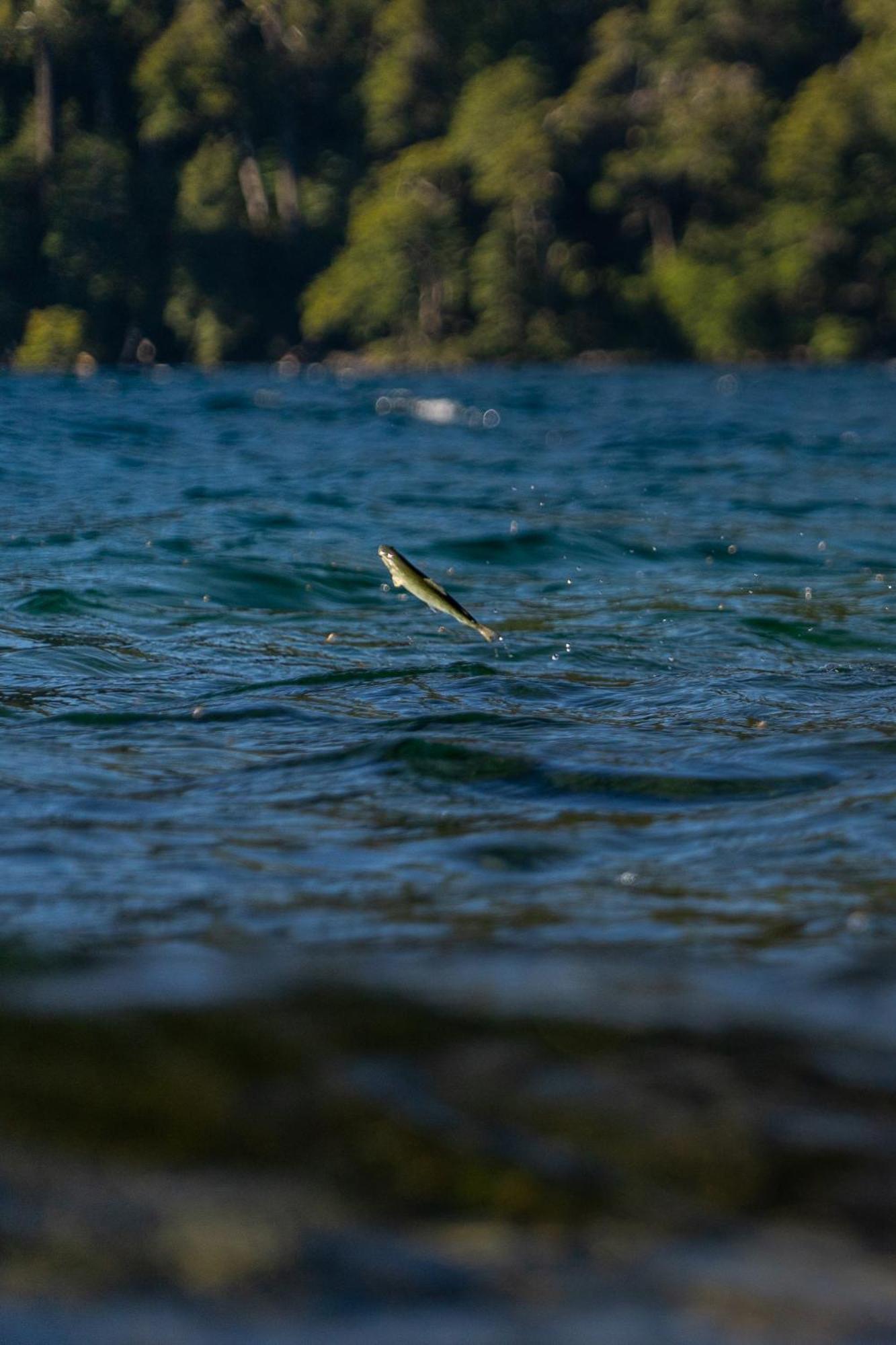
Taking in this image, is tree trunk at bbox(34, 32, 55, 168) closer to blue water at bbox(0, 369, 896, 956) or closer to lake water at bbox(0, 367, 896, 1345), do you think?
blue water at bbox(0, 369, 896, 956)

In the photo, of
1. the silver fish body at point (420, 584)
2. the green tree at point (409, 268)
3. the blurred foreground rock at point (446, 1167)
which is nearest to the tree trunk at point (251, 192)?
the green tree at point (409, 268)

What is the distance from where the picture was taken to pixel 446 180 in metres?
73.7

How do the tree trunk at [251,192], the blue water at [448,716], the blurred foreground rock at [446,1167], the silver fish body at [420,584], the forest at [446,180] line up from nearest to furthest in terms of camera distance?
the blurred foreground rock at [446,1167]
the blue water at [448,716]
the silver fish body at [420,584]
the forest at [446,180]
the tree trunk at [251,192]

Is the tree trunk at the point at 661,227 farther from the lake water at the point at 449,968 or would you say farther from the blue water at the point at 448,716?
the lake water at the point at 449,968

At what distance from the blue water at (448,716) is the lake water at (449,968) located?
0.03m

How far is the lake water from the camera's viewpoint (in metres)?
2.25

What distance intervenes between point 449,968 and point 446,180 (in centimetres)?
7417

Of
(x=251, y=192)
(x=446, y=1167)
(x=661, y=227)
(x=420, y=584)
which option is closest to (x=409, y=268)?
(x=251, y=192)

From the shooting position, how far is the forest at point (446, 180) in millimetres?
69938

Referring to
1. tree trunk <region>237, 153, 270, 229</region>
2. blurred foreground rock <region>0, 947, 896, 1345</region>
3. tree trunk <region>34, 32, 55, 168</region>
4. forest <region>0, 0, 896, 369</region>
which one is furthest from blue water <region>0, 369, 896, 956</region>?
tree trunk <region>237, 153, 270, 229</region>

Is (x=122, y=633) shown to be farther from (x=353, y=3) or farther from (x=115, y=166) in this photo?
(x=353, y=3)

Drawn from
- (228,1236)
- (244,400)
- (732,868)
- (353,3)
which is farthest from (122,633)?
(353,3)

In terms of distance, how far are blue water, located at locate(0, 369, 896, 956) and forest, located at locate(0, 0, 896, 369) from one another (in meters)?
57.6

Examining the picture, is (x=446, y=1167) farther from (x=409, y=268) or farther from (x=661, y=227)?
(x=661, y=227)
